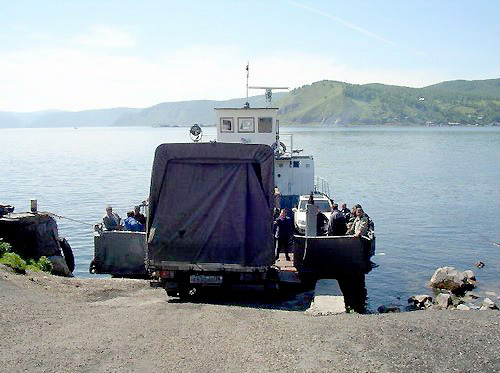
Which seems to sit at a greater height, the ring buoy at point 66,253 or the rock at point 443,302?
the ring buoy at point 66,253

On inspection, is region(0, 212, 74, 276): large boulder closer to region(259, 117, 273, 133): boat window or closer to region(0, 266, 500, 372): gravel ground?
region(0, 266, 500, 372): gravel ground

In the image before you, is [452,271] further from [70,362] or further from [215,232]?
[70,362]

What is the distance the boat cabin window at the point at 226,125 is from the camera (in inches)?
1070

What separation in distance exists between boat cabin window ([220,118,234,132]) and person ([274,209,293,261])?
1213 centimetres

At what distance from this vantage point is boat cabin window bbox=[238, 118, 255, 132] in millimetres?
27250

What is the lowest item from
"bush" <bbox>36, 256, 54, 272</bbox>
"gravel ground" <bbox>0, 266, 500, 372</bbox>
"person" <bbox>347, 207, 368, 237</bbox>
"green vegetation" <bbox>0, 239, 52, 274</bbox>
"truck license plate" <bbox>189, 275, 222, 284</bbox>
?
"bush" <bbox>36, 256, 54, 272</bbox>

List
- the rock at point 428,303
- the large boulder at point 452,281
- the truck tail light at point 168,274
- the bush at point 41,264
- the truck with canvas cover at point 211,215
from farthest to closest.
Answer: the large boulder at point 452,281 < the rock at point 428,303 < the bush at point 41,264 < the truck tail light at point 168,274 < the truck with canvas cover at point 211,215

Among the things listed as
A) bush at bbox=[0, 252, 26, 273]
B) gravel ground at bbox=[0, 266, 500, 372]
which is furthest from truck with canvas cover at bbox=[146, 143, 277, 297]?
bush at bbox=[0, 252, 26, 273]

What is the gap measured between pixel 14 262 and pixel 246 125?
48.4 feet

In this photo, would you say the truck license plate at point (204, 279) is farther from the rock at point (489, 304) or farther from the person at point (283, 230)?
the rock at point (489, 304)

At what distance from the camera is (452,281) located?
21.3 metres

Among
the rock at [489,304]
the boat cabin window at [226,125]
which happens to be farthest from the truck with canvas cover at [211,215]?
the boat cabin window at [226,125]

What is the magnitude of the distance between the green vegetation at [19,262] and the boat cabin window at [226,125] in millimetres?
12405

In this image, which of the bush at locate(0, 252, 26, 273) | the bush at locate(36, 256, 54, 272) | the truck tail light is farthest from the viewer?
the bush at locate(36, 256, 54, 272)
